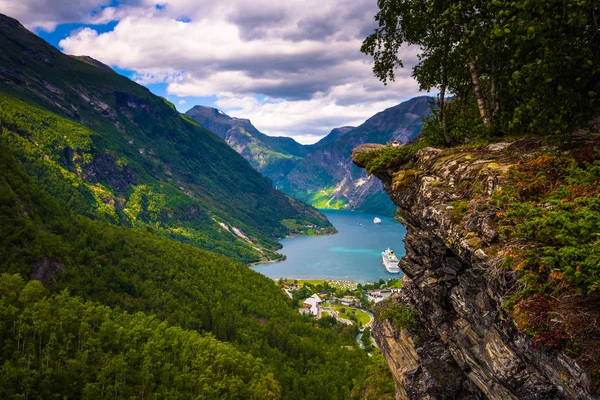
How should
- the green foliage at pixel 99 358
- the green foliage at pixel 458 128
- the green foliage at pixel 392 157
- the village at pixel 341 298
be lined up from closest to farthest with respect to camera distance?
the green foliage at pixel 458 128 < the green foliage at pixel 392 157 < the green foliage at pixel 99 358 < the village at pixel 341 298

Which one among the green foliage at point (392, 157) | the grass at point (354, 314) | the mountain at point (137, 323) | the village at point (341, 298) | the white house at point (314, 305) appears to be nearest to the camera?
the green foliage at point (392, 157)

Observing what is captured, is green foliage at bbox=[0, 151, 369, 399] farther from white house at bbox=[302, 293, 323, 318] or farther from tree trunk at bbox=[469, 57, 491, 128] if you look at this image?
tree trunk at bbox=[469, 57, 491, 128]

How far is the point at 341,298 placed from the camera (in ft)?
433

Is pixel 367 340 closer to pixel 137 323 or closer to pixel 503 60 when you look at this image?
pixel 137 323

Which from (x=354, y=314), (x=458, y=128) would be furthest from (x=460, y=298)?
(x=354, y=314)

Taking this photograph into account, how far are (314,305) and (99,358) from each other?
8739cm

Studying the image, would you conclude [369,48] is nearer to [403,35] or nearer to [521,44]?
[403,35]

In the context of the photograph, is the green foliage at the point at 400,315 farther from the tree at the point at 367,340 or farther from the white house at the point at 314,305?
the white house at the point at 314,305

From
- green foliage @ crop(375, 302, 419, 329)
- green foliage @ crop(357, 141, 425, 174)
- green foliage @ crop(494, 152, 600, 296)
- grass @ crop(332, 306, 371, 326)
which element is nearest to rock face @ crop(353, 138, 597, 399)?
green foliage @ crop(375, 302, 419, 329)

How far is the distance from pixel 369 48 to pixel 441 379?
17.4 metres

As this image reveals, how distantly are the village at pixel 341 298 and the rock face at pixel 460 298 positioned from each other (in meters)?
90.3

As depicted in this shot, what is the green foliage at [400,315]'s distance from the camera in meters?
18.7

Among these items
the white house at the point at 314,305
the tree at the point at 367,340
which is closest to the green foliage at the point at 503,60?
the tree at the point at 367,340

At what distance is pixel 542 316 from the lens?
8258mm
